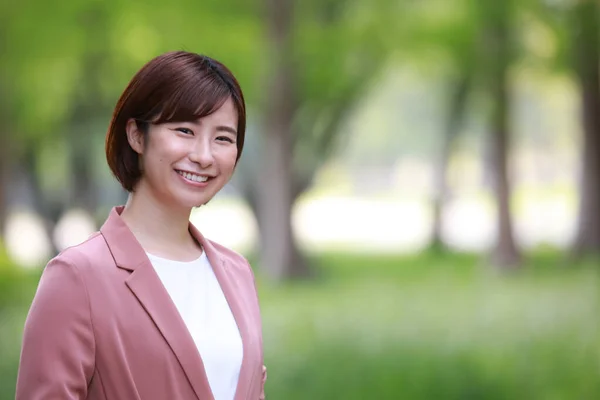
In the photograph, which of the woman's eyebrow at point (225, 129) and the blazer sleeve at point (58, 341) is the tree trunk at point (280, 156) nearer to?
the woman's eyebrow at point (225, 129)

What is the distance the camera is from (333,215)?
28.5 m

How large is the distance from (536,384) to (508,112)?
5791 mm

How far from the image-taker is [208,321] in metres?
1.74

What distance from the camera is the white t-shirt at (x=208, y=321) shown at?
5.60 ft

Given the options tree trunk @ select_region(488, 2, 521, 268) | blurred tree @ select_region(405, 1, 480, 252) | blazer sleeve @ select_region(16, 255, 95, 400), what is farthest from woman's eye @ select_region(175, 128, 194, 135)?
tree trunk @ select_region(488, 2, 521, 268)

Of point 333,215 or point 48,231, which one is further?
point 333,215

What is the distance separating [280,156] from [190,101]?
9.27m

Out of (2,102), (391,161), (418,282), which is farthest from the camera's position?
(391,161)

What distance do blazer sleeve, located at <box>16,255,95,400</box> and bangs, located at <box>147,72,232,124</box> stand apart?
0.32m

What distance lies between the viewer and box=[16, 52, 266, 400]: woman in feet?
5.12

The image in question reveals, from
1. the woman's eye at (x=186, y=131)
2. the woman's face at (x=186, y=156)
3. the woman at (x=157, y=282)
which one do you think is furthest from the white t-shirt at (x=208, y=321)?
the woman's eye at (x=186, y=131)

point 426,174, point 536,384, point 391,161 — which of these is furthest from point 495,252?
point 426,174

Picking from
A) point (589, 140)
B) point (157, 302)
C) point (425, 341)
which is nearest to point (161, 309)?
point (157, 302)

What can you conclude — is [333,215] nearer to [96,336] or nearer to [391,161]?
[391,161]
